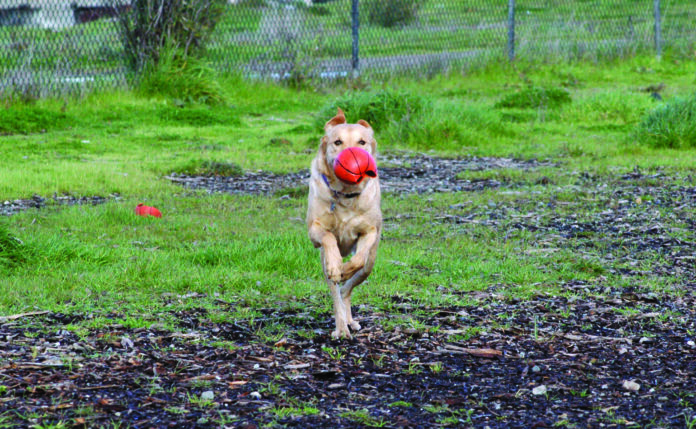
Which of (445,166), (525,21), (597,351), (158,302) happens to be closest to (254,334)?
(158,302)

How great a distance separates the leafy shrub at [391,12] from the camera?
64.2ft

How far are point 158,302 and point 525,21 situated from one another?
713 inches

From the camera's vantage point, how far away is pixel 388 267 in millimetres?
6543

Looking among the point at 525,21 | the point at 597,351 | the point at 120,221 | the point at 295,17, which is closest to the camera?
the point at 597,351

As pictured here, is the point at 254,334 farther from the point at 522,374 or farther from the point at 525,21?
the point at 525,21

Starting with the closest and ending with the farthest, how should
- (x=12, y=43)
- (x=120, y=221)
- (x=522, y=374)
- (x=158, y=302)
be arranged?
1. (x=522, y=374)
2. (x=158, y=302)
3. (x=120, y=221)
4. (x=12, y=43)

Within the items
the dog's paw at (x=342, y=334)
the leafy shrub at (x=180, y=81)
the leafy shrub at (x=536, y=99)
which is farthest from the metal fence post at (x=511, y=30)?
the dog's paw at (x=342, y=334)

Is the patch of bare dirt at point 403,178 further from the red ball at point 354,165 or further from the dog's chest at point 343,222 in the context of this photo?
the red ball at point 354,165

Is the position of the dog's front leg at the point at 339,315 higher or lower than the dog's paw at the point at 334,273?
lower

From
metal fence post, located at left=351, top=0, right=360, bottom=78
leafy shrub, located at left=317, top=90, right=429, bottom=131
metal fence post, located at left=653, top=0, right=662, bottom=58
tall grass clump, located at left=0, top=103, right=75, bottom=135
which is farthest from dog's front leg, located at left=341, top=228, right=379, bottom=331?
metal fence post, located at left=653, top=0, right=662, bottom=58

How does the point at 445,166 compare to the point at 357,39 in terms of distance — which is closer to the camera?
the point at 445,166

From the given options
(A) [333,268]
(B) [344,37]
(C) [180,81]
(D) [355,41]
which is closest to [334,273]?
(A) [333,268]

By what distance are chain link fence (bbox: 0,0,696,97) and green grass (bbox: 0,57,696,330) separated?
1.88 feet

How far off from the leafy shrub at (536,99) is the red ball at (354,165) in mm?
12103
